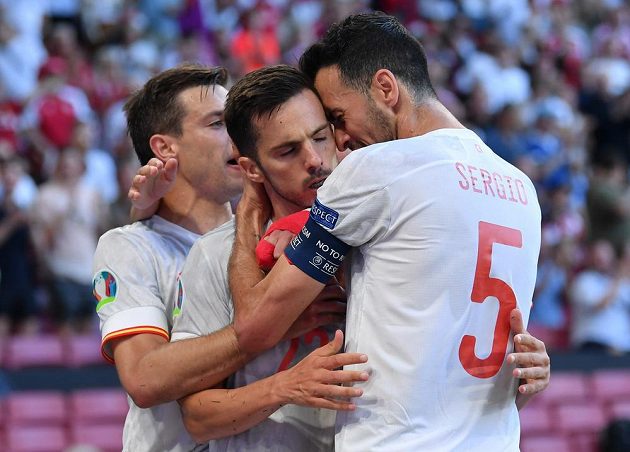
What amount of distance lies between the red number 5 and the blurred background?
4.89 m

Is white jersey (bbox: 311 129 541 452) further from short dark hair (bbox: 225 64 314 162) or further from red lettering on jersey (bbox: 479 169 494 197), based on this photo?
short dark hair (bbox: 225 64 314 162)

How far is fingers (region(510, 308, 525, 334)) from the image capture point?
10.1 feet

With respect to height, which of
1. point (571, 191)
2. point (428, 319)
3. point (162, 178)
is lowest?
point (428, 319)

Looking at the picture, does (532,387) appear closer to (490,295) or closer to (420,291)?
(490,295)

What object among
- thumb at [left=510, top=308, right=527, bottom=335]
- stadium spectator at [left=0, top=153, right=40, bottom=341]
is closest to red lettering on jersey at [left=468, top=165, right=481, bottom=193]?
thumb at [left=510, top=308, right=527, bottom=335]

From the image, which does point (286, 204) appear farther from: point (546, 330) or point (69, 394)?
point (546, 330)

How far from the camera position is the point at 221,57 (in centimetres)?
1230

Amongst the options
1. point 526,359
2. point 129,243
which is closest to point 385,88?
point 526,359

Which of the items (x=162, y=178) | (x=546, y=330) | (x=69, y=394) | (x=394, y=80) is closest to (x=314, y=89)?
(x=394, y=80)

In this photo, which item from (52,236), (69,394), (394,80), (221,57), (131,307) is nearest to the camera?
(394,80)

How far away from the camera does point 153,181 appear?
11.8 ft

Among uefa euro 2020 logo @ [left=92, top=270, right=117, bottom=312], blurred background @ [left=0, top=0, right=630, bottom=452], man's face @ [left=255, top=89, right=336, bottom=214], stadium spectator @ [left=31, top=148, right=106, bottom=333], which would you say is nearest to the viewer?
man's face @ [left=255, top=89, right=336, bottom=214]

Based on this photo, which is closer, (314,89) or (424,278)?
(424,278)

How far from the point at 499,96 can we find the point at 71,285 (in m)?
7.02
